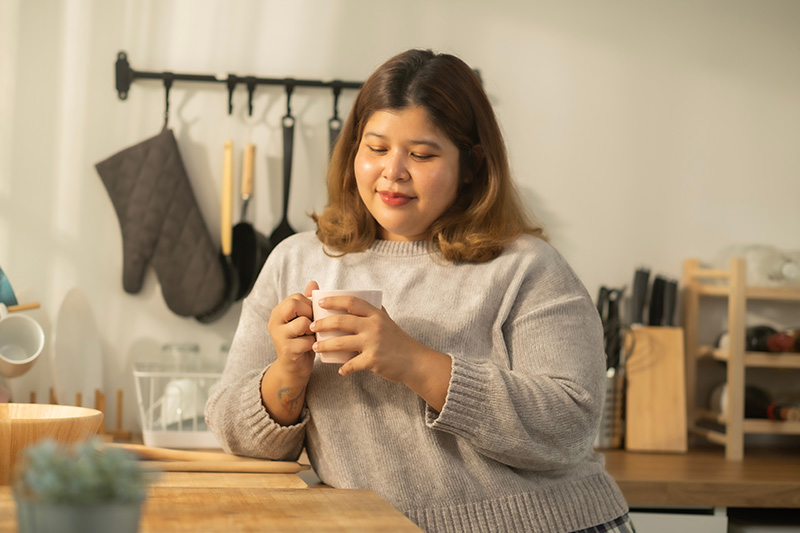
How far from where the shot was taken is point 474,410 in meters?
1.04

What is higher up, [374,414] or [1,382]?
[374,414]

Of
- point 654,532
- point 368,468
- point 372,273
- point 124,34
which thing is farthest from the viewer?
point 124,34

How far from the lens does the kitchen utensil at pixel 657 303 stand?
220 cm

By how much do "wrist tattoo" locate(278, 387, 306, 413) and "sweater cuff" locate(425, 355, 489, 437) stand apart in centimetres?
20

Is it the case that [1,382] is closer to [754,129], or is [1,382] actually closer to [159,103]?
[159,103]

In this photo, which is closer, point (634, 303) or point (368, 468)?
point (368, 468)

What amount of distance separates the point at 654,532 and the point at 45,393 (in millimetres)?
1474

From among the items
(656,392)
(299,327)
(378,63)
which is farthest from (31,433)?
(656,392)

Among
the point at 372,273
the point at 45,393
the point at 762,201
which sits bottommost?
the point at 45,393

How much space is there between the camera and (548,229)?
226 cm

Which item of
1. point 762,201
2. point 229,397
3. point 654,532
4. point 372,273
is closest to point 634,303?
point 762,201

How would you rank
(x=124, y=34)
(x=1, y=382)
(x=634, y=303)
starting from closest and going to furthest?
(x=1, y=382) → (x=124, y=34) → (x=634, y=303)

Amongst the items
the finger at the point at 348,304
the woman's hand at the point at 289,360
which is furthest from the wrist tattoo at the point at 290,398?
the finger at the point at 348,304

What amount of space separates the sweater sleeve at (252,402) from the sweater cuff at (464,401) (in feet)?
0.81
